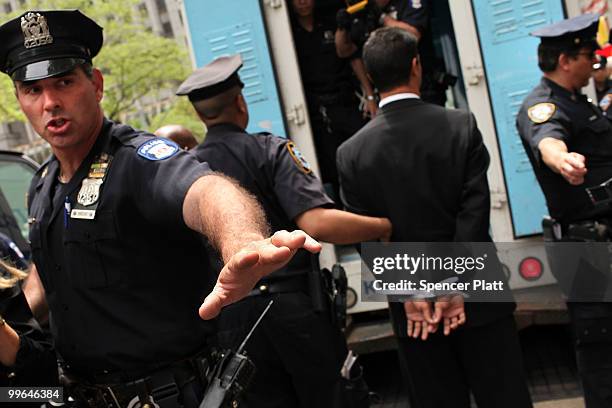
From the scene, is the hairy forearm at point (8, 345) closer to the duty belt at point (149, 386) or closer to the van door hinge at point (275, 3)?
the duty belt at point (149, 386)

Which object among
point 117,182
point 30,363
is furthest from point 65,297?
point 117,182

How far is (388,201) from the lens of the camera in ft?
10.5

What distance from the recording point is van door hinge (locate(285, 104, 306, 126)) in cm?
473

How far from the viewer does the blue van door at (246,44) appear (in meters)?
4.68

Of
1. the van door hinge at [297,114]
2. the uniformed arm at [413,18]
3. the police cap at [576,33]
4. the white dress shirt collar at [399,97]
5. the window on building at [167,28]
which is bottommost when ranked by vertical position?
the van door hinge at [297,114]

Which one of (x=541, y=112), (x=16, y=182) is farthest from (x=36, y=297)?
(x=16, y=182)

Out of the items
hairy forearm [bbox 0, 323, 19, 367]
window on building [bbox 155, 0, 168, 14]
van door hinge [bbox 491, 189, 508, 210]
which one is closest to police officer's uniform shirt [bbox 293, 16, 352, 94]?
van door hinge [bbox 491, 189, 508, 210]

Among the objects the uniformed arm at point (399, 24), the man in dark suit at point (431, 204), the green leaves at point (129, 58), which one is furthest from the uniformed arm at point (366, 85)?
the green leaves at point (129, 58)

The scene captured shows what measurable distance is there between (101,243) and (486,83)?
289 centimetres

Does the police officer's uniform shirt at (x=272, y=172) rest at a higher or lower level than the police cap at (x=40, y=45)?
lower

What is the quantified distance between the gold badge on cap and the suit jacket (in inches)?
57.1

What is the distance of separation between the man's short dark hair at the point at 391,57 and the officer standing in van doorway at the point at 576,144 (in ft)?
2.27

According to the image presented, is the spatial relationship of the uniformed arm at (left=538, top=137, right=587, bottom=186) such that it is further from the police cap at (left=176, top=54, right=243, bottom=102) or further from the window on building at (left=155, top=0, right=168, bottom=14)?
the window on building at (left=155, top=0, right=168, bottom=14)

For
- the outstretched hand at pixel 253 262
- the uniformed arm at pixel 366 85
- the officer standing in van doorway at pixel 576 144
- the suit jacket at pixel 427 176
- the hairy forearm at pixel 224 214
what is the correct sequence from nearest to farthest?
the outstretched hand at pixel 253 262
the hairy forearm at pixel 224 214
the suit jacket at pixel 427 176
the officer standing in van doorway at pixel 576 144
the uniformed arm at pixel 366 85
